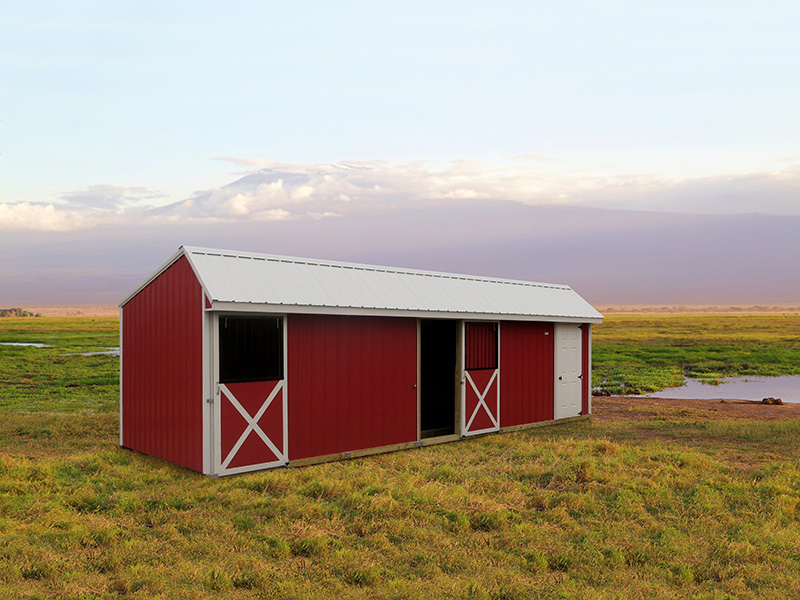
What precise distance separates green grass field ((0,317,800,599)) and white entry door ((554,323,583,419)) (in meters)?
3.84

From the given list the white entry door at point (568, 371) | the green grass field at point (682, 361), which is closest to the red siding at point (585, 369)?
the white entry door at point (568, 371)

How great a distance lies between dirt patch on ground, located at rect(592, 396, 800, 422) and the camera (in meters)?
18.9

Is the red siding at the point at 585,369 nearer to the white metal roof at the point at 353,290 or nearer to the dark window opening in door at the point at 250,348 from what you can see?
the white metal roof at the point at 353,290

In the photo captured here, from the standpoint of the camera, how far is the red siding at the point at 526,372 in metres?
15.2

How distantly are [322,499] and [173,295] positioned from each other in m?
4.57

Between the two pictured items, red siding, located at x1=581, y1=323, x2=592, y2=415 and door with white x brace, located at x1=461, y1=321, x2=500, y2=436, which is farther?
red siding, located at x1=581, y1=323, x2=592, y2=415

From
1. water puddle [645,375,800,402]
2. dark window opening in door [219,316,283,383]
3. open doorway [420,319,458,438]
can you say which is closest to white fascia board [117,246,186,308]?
dark window opening in door [219,316,283,383]

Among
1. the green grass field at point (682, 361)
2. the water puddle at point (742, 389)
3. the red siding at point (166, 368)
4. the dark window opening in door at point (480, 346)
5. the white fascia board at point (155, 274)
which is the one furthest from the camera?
the green grass field at point (682, 361)

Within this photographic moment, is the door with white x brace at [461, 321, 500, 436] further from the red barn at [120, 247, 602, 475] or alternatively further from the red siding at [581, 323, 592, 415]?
→ the red siding at [581, 323, 592, 415]

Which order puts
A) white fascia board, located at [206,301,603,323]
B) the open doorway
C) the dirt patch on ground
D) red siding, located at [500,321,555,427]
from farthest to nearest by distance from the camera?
the dirt patch on ground, the open doorway, red siding, located at [500,321,555,427], white fascia board, located at [206,301,603,323]

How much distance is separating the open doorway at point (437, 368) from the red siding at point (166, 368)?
6757mm

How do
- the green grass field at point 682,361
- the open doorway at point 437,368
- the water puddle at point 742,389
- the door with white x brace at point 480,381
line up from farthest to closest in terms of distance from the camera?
1. the green grass field at point 682,361
2. the water puddle at point 742,389
3. the open doorway at point 437,368
4. the door with white x brace at point 480,381

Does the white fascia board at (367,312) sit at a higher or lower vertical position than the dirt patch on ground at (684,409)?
higher

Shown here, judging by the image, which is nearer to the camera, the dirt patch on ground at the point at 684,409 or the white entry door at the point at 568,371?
the white entry door at the point at 568,371
